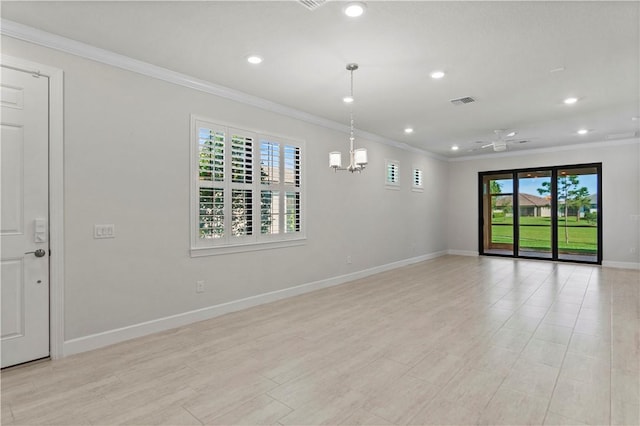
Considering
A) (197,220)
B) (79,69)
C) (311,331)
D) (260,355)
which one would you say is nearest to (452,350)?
(311,331)

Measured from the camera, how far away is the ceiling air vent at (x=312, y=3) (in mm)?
2474

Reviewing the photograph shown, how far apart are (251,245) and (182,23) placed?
271 centimetres

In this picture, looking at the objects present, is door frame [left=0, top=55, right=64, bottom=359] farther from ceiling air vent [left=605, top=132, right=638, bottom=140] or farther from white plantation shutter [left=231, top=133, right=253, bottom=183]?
ceiling air vent [left=605, top=132, right=638, bottom=140]

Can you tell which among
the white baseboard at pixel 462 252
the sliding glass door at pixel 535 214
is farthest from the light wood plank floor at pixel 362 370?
the white baseboard at pixel 462 252

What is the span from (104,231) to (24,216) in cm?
61

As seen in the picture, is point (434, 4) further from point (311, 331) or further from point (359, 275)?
point (359, 275)

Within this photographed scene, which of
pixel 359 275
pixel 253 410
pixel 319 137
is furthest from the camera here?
pixel 359 275

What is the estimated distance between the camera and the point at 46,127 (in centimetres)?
297

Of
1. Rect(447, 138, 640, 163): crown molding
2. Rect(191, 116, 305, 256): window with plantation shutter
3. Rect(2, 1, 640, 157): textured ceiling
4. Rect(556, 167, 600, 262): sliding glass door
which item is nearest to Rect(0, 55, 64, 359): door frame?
Rect(2, 1, 640, 157): textured ceiling

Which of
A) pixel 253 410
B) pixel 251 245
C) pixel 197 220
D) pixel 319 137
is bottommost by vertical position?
pixel 253 410

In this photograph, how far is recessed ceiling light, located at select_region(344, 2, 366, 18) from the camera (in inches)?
99.0

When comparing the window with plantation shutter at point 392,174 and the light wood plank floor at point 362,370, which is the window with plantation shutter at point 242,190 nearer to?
the light wood plank floor at point 362,370

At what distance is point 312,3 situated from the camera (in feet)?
8.20

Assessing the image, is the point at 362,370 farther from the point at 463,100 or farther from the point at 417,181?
the point at 417,181
